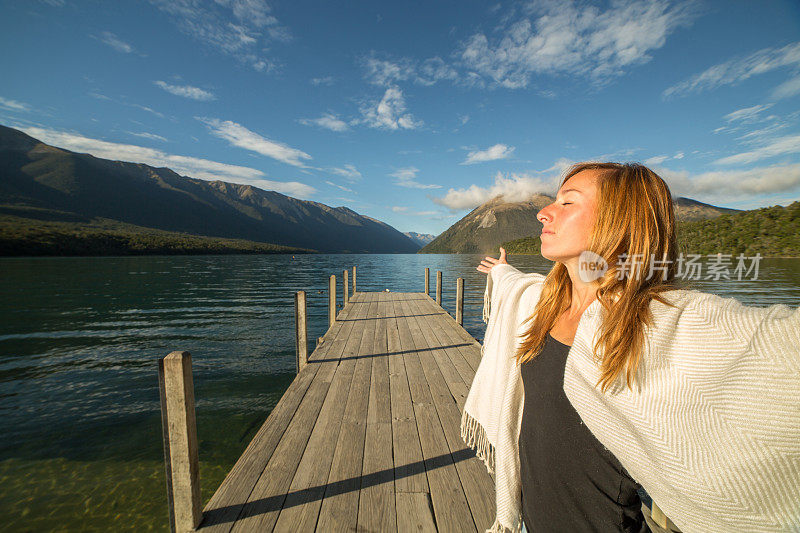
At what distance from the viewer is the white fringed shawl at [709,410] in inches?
25.4

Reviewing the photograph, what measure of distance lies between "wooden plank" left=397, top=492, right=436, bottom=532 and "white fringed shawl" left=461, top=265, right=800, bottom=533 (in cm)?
192

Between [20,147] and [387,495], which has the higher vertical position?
[20,147]

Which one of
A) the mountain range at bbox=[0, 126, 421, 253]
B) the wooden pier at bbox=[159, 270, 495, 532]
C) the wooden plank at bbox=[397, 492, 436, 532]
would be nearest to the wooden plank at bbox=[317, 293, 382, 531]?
the wooden pier at bbox=[159, 270, 495, 532]

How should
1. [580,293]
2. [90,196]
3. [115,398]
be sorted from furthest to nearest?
[90,196], [115,398], [580,293]

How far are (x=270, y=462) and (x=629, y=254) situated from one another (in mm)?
3396

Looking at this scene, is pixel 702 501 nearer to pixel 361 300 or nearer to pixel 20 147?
pixel 361 300

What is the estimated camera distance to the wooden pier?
95.2 inches

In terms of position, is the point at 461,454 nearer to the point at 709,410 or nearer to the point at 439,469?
the point at 439,469

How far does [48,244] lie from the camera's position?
54.8 metres

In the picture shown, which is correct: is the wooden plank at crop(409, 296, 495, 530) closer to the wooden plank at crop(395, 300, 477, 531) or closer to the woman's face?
the wooden plank at crop(395, 300, 477, 531)

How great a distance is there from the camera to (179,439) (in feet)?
7.39

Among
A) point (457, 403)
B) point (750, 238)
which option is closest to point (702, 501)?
point (457, 403)

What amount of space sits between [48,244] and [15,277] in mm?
39296

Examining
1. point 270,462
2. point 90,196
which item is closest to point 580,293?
point 270,462
